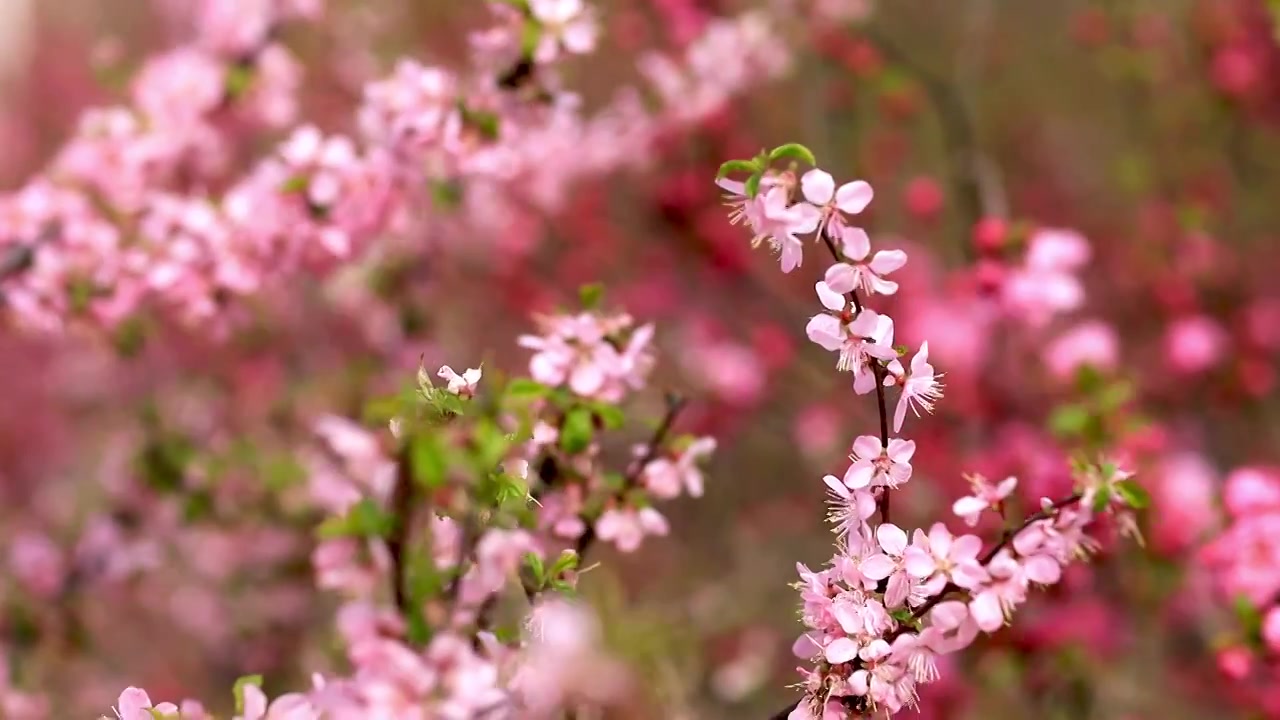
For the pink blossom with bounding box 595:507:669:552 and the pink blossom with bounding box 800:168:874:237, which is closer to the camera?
the pink blossom with bounding box 800:168:874:237

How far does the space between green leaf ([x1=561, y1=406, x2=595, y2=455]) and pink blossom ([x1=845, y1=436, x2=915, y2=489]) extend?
0.69 ft

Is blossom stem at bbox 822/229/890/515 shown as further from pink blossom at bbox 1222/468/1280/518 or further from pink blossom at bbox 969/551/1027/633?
pink blossom at bbox 1222/468/1280/518

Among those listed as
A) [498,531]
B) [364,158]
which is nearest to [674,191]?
[364,158]

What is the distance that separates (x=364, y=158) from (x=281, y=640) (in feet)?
3.08

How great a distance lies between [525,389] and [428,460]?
0.22 meters

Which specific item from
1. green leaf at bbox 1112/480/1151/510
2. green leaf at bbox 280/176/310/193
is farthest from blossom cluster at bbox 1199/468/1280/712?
green leaf at bbox 280/176/310/193

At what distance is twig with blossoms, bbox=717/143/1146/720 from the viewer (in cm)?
64

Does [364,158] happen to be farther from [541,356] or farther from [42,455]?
[42,455]

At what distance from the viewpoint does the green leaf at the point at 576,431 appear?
2.52 ft

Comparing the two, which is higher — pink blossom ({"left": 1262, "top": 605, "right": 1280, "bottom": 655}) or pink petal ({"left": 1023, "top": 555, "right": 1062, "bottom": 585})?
pink blossom ({"left": 1262, "top": 605, "right": 1280, "bottom": 655})

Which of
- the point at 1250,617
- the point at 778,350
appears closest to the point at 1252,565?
the point at 1250,617

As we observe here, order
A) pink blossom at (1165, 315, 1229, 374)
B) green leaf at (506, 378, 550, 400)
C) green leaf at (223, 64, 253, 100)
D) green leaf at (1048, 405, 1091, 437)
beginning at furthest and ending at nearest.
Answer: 1. pink blossom at (1165, 315, 1229, 374)
2. green leaf at (223, 64, 253, 100)
3. green leaf at (1048, 405, 1091, 437)
4. green leaf at (506, 378, 550, 400)

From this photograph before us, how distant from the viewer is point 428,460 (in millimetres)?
525

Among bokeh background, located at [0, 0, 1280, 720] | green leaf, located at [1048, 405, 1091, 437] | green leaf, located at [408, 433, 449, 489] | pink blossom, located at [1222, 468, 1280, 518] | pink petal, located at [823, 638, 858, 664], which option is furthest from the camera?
bokeh background, located at [0, 0, 1280, 720]
